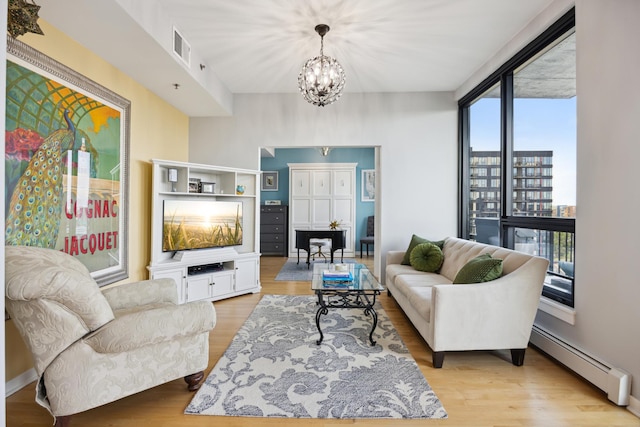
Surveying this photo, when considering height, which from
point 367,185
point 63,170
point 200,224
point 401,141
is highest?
point 401,141

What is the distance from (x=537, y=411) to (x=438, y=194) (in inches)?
123

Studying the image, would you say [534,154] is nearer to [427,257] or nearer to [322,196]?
[427,257]

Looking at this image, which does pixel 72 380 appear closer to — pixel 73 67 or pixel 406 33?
pixel 73 67

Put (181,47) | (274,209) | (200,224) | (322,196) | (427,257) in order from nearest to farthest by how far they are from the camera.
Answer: (181,47)
(427,257)
(200,224)
(274,209)
(322,196)

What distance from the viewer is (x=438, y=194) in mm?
4570

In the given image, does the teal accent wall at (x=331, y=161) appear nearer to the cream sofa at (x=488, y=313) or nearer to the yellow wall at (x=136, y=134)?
the yellow wall at (x=136, y=134)

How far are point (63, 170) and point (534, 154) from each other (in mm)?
4002

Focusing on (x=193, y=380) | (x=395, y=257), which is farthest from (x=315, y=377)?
(x=395, y=257)

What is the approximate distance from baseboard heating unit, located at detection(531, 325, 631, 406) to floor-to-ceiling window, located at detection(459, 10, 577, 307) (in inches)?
13.6

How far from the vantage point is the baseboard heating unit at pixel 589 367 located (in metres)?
1.84

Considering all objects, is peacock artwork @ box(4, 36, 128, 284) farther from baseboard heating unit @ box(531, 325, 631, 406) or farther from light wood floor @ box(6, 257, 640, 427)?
baseboard heating unit @ box(531, 325, 631, 406)

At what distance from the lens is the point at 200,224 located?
→ 12.9 ft

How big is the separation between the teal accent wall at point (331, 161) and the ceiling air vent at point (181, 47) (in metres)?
4.63

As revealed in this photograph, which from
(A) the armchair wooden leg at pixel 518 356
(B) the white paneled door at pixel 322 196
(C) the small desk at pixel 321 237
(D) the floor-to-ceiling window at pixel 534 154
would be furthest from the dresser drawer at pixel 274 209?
(A) the armchair wooden leg at pixel 518 356
